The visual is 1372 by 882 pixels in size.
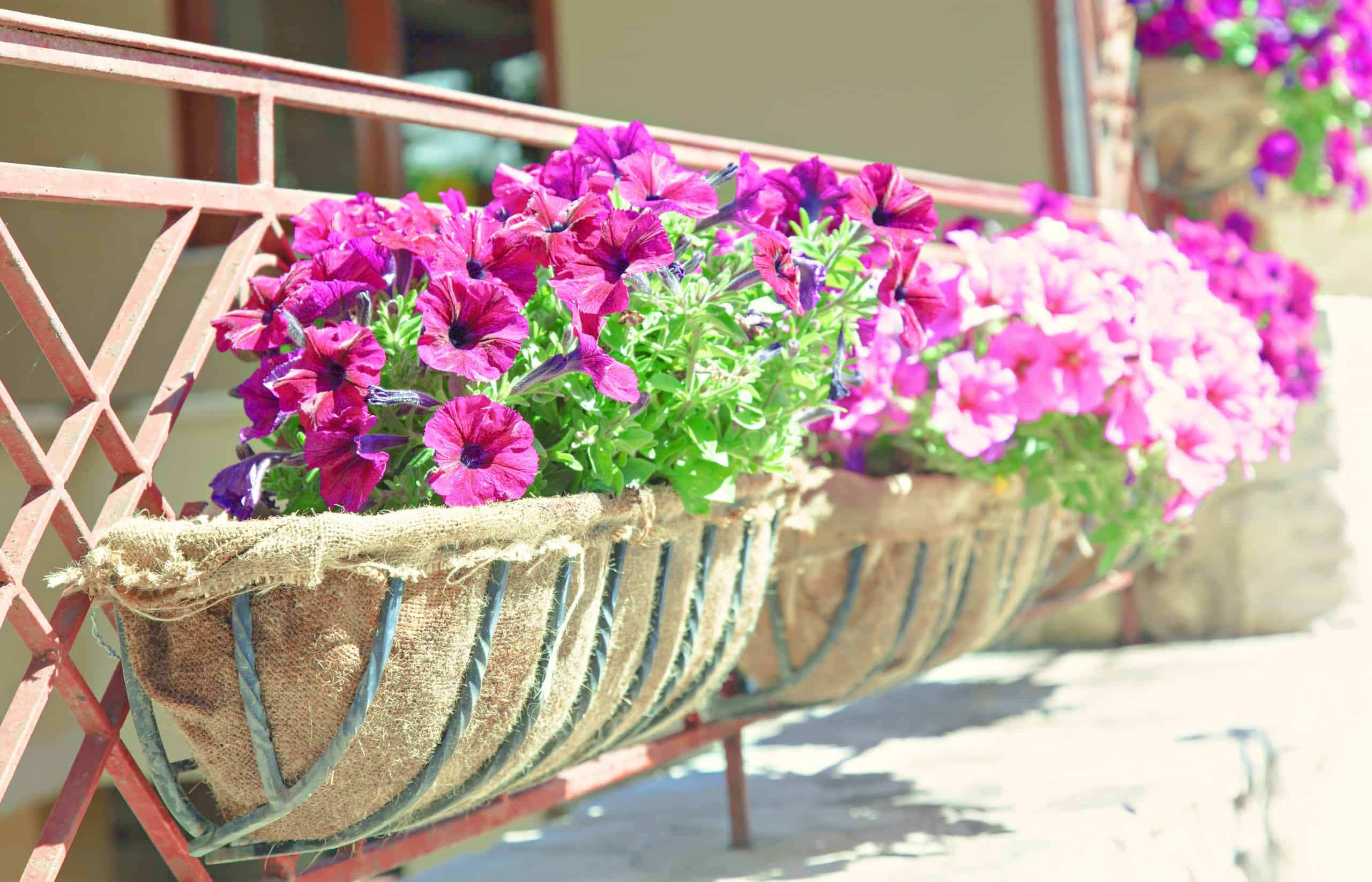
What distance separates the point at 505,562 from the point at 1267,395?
130 cm

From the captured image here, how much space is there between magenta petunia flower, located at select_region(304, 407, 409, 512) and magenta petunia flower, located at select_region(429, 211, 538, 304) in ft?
0.51

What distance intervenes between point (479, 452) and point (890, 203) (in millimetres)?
494

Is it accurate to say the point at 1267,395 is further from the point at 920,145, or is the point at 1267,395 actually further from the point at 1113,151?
the point at 920,145

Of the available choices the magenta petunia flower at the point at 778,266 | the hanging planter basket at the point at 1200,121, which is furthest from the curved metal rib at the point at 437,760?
the hanging planter basket at the point at 1200,121

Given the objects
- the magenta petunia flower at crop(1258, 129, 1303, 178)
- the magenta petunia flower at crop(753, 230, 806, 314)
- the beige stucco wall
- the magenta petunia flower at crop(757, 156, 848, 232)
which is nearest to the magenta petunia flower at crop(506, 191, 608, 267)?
the magenta petunia flower at crop(753, 230, 806, 314)

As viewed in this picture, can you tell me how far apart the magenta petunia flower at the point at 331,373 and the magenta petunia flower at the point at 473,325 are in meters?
0.04

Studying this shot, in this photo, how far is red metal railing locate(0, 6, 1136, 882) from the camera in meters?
0.96

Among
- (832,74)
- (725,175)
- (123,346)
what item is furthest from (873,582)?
(832,74)

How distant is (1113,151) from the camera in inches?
125

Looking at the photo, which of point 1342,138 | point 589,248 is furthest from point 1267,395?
point 1342,138

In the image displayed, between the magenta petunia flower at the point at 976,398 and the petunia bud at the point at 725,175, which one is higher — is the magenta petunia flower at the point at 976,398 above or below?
below

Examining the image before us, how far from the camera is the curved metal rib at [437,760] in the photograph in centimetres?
105

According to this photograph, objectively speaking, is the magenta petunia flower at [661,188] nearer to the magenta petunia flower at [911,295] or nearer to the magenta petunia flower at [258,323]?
the magenta petunia flower at [911,295]

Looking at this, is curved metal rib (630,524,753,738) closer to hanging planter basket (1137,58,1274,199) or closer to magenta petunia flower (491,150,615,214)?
magenta petunia flower (491,150,615,214)
